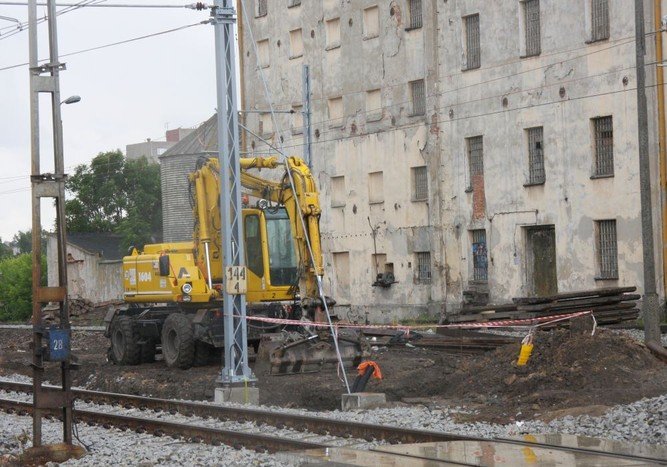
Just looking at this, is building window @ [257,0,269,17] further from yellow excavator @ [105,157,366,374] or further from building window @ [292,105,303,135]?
yellow excavator @ [105,157,366,374]

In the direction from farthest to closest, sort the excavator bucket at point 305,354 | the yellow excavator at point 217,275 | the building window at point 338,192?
the building window at point 338,192 < the yellow excavator at point 217,275 < the excavator bucket at point 305,354

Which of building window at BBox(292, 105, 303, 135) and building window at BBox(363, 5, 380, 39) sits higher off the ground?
building window at BBox(363, 5, 380, 39)

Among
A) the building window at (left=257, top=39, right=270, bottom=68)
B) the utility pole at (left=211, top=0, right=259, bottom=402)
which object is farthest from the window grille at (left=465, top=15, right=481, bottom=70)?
the utility pole at (left=211, top=0, right=259, bottom=402)

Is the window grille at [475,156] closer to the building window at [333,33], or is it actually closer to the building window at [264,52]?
the building window at [333,33]

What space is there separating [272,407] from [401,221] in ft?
86.2

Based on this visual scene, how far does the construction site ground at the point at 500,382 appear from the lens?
17.1 m

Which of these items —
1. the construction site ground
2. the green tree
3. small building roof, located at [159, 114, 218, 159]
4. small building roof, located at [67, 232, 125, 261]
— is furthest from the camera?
the green tree

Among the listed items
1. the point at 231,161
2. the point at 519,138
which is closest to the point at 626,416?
the point at 231,161

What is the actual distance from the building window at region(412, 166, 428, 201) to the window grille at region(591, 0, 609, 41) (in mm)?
9812

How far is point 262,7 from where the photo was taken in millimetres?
52688

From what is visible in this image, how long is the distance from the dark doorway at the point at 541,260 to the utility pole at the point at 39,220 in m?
26.2

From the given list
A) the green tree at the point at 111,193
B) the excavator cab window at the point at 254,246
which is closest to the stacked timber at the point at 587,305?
the excavator cab window at the point at 254,246

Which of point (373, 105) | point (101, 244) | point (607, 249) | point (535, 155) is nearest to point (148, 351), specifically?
point (607, 249)

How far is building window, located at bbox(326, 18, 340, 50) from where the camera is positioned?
48188 mm
